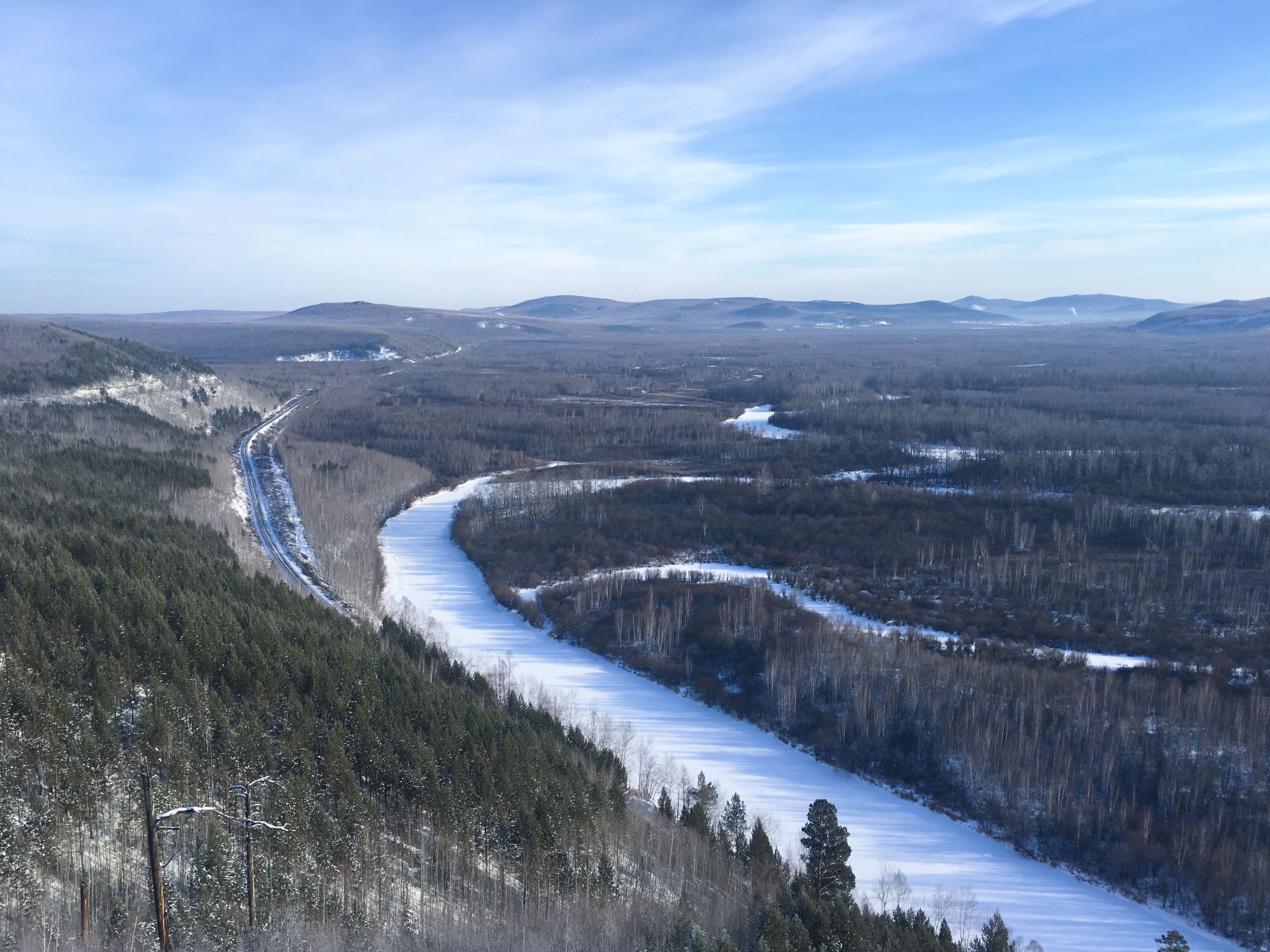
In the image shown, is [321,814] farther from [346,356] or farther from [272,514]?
[346,356]

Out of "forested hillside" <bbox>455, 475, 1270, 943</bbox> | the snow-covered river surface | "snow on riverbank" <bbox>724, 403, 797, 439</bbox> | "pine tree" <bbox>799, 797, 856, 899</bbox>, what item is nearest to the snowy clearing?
"snow on riverbank" <bbox>724, 403, 797, 439</bbox>

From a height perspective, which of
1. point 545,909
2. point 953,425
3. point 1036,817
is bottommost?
point 1036,817

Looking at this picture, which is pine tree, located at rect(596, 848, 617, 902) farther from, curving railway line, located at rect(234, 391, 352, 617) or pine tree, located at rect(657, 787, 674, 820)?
curving railway line, located at rect(234, 391, 352, 617)

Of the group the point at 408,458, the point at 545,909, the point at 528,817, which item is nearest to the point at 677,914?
the point at 545,909

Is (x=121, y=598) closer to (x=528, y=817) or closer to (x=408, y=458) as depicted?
(x=528, y=817)

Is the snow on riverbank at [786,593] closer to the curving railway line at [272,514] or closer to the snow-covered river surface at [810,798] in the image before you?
the snow-covered river surface at [810,798]

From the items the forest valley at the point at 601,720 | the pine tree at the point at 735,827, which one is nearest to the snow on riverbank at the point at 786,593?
the forest valley at the point at 601,720
